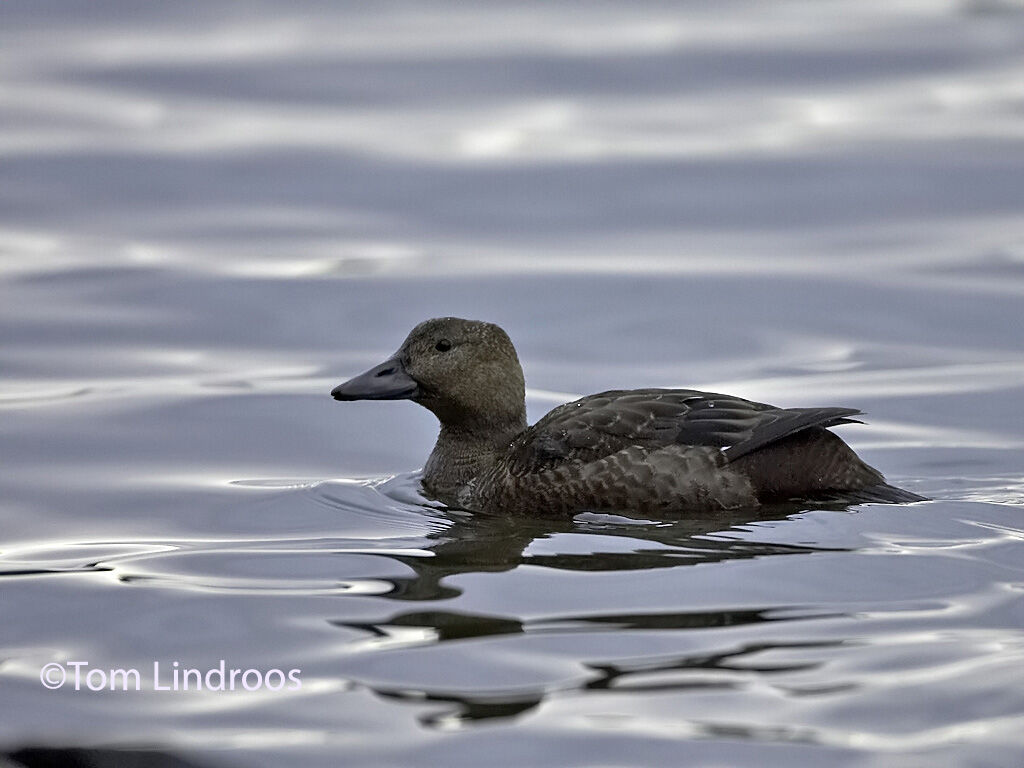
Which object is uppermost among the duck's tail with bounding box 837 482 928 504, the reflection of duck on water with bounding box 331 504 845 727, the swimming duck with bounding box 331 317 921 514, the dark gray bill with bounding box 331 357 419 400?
the dark gray bill with bounding box 331 357 419 400

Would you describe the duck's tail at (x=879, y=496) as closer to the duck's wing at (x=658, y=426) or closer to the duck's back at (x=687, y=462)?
the duck's back at (x=687, y=462)

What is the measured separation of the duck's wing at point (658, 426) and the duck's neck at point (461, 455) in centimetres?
34

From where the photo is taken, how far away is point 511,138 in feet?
48.2

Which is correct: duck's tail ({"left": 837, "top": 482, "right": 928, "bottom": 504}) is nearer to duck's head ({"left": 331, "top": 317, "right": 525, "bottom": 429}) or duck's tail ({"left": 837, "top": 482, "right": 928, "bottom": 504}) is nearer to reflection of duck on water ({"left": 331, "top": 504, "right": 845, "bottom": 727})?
reflection of duck on water ({"left": 331, "top": 504, "right": 845, "bottom": 727})

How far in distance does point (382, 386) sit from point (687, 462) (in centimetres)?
162

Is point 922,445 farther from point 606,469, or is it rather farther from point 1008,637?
point 1008,637

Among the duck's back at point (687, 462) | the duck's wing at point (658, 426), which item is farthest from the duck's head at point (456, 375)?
the duck's back at point (687, 462)

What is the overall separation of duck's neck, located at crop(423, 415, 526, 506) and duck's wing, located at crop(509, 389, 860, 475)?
1.12ft

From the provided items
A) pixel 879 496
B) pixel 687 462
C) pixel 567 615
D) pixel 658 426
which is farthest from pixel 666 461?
pixel 567 615

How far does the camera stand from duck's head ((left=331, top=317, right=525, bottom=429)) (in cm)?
864

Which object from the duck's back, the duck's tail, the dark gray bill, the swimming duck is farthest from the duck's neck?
the duck's tail

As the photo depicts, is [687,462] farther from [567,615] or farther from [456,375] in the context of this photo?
[567,615]

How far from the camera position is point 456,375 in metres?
8.66

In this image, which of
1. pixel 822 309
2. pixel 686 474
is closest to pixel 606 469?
pixel 686 474
